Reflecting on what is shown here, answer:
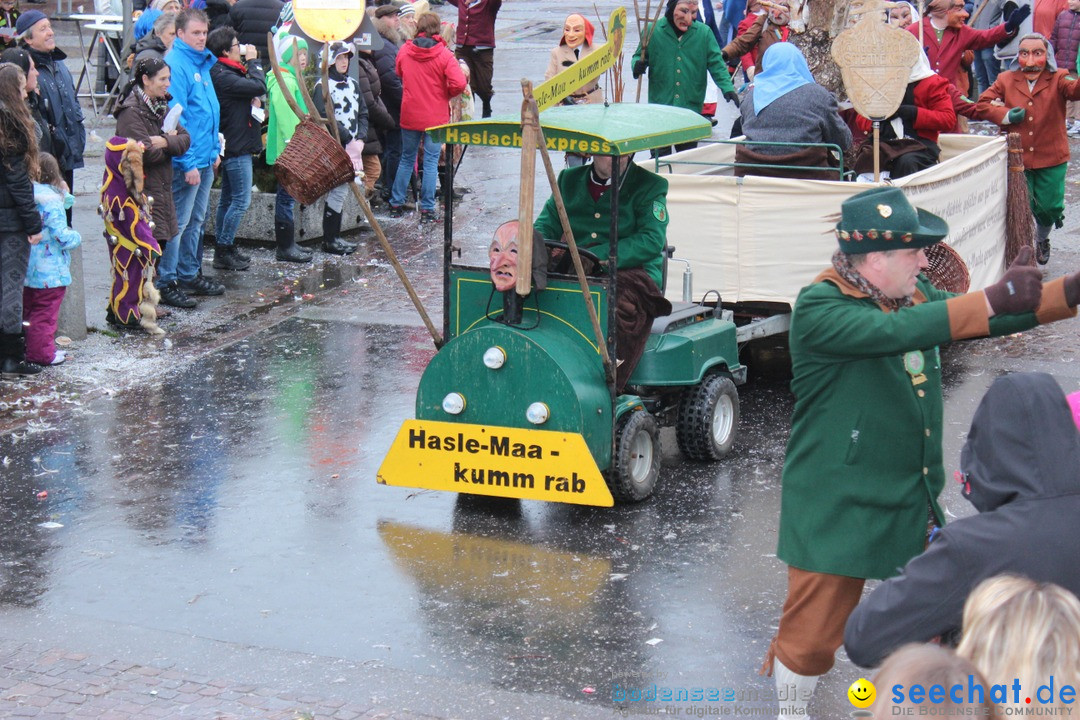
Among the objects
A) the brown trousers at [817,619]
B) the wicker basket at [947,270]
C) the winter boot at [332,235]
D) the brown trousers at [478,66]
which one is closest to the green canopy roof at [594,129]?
the wicker basket at [947,270]

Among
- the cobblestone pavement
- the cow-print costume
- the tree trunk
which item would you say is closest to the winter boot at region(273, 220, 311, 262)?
the cow-print costume

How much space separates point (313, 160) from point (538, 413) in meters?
1.73

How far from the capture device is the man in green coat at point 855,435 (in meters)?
4.00

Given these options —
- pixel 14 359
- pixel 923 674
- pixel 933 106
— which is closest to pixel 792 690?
pixel 923 674

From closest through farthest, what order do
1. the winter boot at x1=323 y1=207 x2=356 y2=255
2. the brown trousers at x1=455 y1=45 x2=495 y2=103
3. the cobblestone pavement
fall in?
Answer: the cobblestone pavement
the winter boot at x1=323 y1=207 x2=356 y2=255
the brown trousers at x1=455 y1=45 x2=495 y2=103

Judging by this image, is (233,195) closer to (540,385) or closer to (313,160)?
(313,160)

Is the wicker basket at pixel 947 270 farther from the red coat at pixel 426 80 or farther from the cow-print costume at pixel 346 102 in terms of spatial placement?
the red coat at pixel 426 80

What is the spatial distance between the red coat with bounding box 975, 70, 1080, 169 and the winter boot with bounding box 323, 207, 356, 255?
5587 millimetres

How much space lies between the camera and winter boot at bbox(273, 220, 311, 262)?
11.7 meters

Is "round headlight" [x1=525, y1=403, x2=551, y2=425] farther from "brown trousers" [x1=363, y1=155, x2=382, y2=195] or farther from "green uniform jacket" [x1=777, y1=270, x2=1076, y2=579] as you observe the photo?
"brown trousers" [x1=363, y1=155, x2=382, y2=195]

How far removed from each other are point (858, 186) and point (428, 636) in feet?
13.7

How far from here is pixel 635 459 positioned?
6.87 meters

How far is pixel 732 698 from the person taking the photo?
4883 mm

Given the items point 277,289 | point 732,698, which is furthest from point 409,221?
point 732,698
